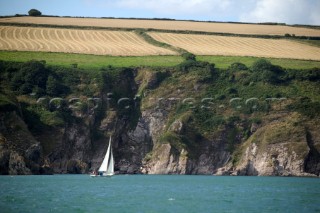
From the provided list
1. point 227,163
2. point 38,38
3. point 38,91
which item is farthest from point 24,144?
point 38,38

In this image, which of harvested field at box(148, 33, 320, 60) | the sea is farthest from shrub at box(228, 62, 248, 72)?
the sea

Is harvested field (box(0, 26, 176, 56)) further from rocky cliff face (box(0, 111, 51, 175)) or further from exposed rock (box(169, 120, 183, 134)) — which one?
rocky cliff face (box(0, 111, 51, 175))

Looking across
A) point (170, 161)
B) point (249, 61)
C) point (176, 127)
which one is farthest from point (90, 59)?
point (170, 161)

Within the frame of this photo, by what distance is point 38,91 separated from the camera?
536 ft

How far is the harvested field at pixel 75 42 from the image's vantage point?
586 ft

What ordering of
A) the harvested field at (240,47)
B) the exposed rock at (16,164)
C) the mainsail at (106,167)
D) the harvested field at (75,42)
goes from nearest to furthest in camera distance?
the exposed rock at (16,164) → the mainsail at (106,167) → the harvested field at (75,42) → the harvested field at (240,47)

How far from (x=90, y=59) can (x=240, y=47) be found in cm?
3531

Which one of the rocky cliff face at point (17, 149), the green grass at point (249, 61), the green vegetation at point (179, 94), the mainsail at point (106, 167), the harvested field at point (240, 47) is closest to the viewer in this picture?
the rocky cliff face at point (17, 149)

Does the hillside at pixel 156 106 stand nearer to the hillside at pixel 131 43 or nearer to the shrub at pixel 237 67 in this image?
the shrub at pixel 237 67

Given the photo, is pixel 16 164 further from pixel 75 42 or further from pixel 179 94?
pixel 75 42

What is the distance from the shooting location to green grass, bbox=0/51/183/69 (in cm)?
17112

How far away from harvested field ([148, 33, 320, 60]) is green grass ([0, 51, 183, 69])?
10.2 meters

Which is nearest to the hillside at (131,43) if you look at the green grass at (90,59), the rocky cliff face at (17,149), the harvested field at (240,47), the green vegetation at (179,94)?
the harvested field at (240,47)

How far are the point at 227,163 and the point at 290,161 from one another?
12.0 meters
